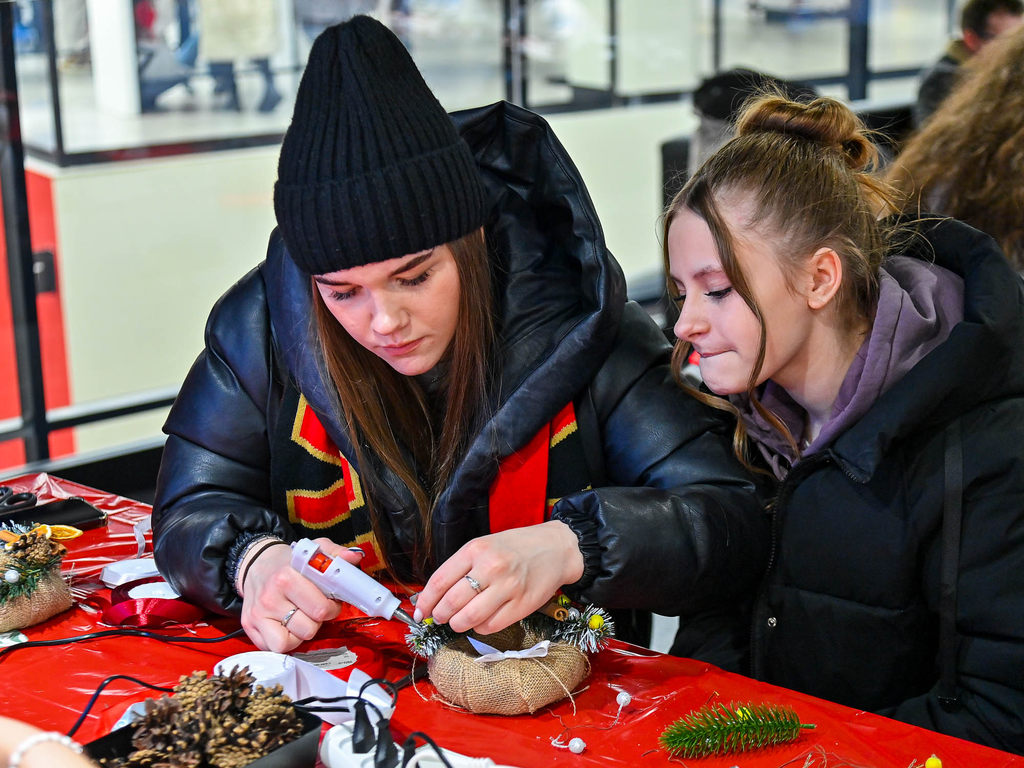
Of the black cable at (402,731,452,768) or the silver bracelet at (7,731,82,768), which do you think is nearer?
the silver bracelet at (7,731,82,768)

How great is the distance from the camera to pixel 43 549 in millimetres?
1451

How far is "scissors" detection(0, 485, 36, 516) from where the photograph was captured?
1.78m

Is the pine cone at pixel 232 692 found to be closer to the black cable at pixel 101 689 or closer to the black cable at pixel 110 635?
the black cable at pixel 101 689

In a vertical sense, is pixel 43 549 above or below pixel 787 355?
below

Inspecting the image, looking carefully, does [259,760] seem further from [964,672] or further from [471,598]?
→ [964,672]

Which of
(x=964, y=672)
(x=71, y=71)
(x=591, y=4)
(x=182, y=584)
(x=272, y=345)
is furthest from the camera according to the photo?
(x=591, y=4)

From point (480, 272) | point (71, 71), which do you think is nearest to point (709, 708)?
point (480, 272)

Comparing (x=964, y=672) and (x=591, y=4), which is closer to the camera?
(x=964, y=672)

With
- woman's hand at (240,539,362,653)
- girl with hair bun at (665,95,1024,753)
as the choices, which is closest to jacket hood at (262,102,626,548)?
girl with hair bun at (665,95,1024,753)

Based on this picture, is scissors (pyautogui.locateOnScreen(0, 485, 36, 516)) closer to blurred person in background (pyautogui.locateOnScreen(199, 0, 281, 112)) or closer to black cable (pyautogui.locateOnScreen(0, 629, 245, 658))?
black cable (pyautogui.locateOnScreen(0, 629, 245, 658))

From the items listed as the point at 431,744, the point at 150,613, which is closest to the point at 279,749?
the point at 431,744

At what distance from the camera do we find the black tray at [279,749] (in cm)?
100

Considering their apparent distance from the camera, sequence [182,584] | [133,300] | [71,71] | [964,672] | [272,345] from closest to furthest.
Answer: [964,672] < [182,584] < [272,345] < [71,71] < [133,300]

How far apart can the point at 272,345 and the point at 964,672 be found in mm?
1053
